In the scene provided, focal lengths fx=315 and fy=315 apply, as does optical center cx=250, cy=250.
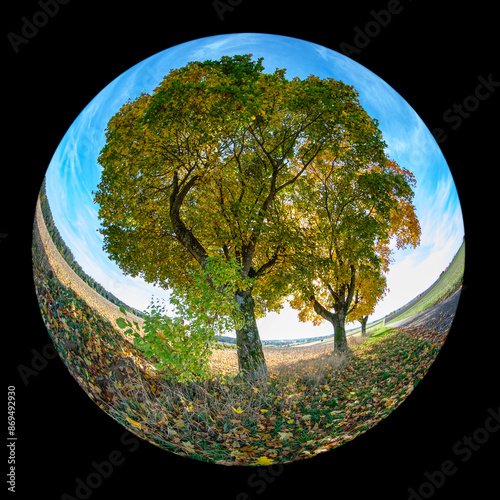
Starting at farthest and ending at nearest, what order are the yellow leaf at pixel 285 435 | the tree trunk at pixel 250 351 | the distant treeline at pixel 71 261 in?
1. the tree trunk at pixel 250 351
2. the distant treeline at pixel 71 261
3. the yellow leaf at pixel 285 435

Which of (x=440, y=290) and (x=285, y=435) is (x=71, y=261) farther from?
(x=440, y=290)

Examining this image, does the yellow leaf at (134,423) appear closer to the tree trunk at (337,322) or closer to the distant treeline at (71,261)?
the distant treeline at (71,261)

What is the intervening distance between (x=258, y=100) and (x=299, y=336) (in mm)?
4496

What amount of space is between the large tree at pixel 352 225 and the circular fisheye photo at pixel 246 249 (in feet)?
0.10

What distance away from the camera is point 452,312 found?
7074 millimetres

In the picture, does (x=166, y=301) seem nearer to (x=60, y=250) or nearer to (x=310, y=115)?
(x=60, y=250)

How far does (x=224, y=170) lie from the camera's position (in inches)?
246

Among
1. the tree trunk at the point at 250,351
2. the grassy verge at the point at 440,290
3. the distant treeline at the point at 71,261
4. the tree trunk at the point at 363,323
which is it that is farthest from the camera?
the grassy verge at the point at 440,290

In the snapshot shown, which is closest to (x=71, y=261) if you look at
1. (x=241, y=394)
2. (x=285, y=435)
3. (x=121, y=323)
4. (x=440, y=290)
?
(x=121, y=323)

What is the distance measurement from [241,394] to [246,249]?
2831 millimetres

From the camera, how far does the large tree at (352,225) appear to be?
250 inches

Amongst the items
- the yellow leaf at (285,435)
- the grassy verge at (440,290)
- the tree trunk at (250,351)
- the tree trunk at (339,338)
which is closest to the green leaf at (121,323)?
the tree trunk at (250,351)

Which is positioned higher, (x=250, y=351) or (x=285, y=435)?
(x=250, y=351)

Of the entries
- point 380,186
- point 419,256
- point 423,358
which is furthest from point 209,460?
point 380,186
